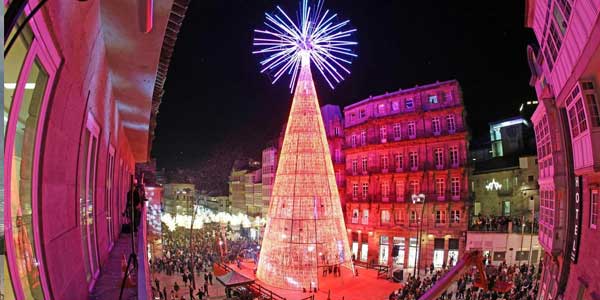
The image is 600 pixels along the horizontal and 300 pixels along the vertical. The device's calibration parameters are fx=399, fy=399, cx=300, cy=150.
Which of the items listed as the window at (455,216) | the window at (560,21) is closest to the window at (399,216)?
the window at (455,216)

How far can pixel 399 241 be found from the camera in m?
41.7

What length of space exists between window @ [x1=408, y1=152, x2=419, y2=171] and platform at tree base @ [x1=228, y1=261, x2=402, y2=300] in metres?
13.5

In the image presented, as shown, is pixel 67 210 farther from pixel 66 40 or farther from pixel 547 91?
pixel 547 91

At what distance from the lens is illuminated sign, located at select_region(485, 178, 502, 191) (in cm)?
4450

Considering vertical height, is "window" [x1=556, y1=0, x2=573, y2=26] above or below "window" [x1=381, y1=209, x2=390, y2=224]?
above

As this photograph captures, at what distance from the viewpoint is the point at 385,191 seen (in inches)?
1724

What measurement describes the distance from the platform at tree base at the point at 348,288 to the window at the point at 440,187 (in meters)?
11.9

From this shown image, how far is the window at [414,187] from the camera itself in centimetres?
4144

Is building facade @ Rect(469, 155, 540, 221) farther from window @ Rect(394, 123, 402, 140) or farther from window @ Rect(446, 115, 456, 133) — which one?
window @ Rect(394, 123, 402, 140)

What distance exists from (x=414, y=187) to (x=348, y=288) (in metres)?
15.8

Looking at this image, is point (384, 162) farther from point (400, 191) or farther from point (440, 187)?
point (440, 187)

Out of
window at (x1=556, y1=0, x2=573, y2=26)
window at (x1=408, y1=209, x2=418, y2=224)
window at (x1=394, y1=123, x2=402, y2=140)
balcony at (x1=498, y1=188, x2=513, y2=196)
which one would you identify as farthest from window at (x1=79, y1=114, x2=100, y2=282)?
balcony at (x1=498, y1=188, x2=513, y2=196)

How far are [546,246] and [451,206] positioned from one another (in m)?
21.1

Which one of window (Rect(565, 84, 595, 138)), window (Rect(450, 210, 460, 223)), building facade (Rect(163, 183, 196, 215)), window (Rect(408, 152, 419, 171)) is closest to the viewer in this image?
window (Rect(565, 84, 595, 138))
